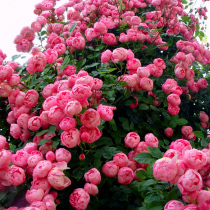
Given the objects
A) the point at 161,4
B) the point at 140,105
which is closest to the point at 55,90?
Result: the point at 140,105

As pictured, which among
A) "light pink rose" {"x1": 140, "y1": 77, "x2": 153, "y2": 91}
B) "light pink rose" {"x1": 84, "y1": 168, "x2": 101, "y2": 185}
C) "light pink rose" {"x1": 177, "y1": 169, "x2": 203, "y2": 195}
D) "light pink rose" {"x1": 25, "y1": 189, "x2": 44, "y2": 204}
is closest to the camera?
"light pink rose" {"x1": 177, "y1": 169, "x2": 203, "y2": 195}

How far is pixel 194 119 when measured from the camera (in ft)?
4.99

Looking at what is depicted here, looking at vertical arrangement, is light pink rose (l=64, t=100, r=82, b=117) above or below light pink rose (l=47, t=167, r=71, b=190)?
above

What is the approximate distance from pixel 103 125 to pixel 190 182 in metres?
0.63

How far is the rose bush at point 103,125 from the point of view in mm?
686

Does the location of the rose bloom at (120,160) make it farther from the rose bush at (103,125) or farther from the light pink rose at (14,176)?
the light pink rose at (14,176)

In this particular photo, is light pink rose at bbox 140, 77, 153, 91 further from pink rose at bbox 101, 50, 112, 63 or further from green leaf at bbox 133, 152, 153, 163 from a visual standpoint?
green leaf at bbox 133, 152, 153, 163

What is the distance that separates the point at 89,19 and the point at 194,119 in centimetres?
104

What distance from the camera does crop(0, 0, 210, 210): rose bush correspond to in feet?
2.25

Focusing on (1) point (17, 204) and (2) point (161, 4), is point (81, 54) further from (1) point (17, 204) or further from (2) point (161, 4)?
(1) point (17, 204)

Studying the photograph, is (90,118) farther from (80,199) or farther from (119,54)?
(119,54)

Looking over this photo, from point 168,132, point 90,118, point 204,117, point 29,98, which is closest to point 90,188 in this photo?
point 90,118

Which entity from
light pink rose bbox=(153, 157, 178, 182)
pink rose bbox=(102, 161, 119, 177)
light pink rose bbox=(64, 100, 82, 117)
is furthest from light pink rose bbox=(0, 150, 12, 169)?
light pink rose bbox=(153, 157, 178, 182)

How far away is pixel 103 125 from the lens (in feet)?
3.61
